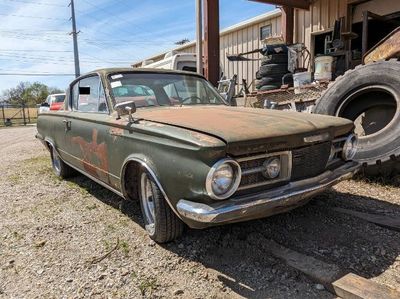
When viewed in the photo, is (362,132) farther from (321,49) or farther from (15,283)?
(321,49)

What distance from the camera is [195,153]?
251cm

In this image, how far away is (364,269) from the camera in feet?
8.87

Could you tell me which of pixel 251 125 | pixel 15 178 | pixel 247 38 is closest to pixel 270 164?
pixel 251 125

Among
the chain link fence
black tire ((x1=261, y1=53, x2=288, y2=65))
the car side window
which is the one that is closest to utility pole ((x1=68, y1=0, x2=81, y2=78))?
the chain link fence

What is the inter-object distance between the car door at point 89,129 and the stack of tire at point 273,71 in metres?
4.07

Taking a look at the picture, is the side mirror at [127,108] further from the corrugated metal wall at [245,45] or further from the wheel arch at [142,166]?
the corrugated metal wall at [245,45]

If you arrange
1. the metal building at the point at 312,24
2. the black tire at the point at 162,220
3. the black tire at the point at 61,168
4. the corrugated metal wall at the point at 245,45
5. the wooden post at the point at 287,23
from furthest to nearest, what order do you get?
the corrugated metal wall at the point at 245,45
the wooden post at the point at 287,23
the metal building at the point at 312,24
the black tire at the point at 61,168
the black tire at the point at 162,220

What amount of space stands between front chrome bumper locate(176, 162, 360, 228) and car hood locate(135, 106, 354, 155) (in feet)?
1.04

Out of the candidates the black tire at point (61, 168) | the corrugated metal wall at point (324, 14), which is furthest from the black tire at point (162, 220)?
the corrugated metal wall at point (324, 14)

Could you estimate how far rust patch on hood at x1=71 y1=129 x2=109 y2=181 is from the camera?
3793 mm

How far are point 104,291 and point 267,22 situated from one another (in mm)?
10856

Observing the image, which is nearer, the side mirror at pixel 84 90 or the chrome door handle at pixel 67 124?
the side mirror at pixel 84 90

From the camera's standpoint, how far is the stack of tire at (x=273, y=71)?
7691 millimetres

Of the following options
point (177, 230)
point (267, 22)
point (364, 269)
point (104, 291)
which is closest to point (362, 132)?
point (364, 269)
